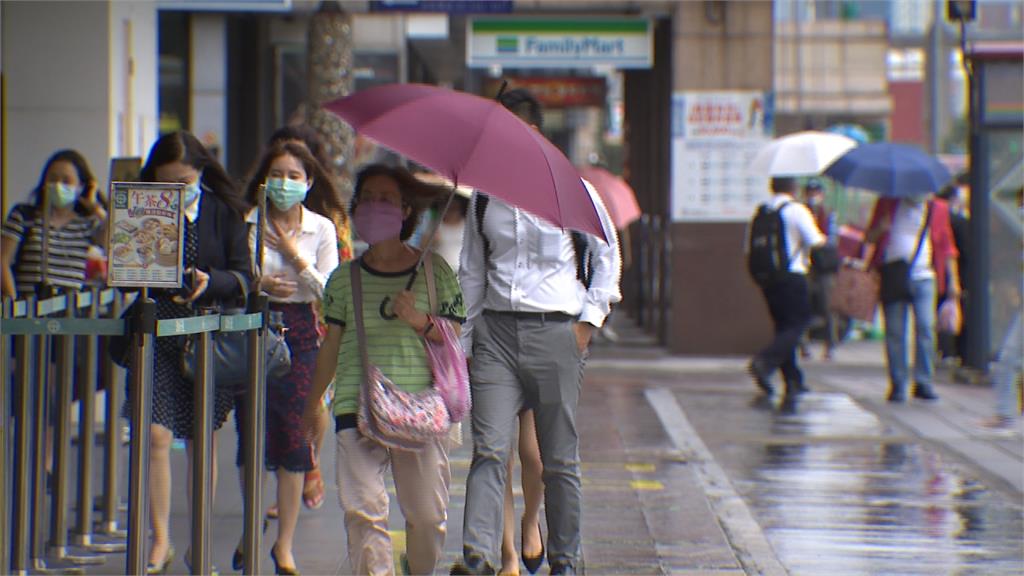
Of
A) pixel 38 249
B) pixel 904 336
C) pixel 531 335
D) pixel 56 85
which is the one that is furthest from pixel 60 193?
pixel 904 336

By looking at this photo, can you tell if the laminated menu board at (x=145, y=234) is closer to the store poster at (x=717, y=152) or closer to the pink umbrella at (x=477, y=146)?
the pink umbrella at (x=477, y=146)

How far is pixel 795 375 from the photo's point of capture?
42.6ft

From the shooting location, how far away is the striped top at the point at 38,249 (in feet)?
26.8

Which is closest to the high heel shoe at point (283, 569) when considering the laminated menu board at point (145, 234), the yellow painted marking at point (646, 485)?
the laminated menu board at point (145, 234)

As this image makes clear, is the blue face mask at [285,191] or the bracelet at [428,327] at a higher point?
the blue face mask at [285,191]

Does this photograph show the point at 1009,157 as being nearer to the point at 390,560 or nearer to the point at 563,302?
the point at 563,302

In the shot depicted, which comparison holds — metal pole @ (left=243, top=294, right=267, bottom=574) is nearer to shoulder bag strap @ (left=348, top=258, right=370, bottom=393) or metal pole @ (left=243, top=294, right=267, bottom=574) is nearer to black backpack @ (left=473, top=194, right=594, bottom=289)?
shoulder bag strap @ (left=348, top=258, right=370, bottom=393)

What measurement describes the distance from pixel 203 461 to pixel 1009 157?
33.3 ft

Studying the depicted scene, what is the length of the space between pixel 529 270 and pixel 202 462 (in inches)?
54.9

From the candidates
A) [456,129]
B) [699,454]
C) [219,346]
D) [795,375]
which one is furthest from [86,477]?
[795,375]

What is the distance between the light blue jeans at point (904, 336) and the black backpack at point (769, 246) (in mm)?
880

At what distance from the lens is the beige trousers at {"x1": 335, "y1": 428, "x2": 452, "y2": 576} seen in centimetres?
532

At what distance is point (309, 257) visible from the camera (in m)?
6.61

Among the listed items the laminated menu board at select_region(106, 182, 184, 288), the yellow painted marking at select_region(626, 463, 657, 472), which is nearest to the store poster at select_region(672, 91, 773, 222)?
the yellow painted marking at select_region(626, 463, 657, 472)
